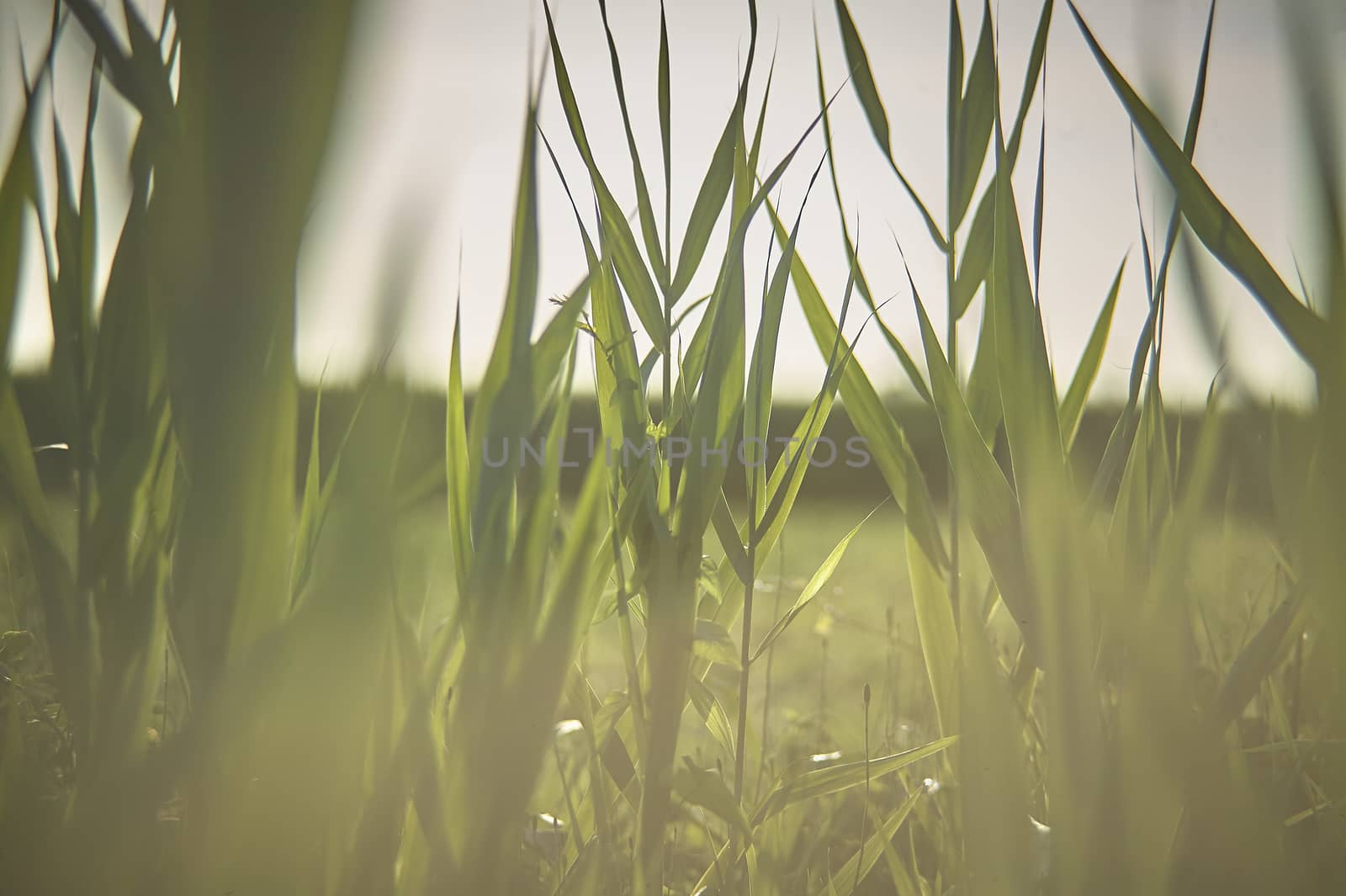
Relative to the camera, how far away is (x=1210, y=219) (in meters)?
0.33

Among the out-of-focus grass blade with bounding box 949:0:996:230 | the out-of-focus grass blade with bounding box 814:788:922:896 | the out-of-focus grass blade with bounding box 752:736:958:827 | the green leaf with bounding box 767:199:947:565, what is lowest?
the out-of-focus grass blade with bounding box 814:788:922:896

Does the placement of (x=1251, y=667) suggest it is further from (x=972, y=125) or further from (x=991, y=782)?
(x=972, y=125)

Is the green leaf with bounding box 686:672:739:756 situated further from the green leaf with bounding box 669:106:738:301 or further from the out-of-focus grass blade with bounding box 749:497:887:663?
the green leaf with bounding box 669:106:738:301

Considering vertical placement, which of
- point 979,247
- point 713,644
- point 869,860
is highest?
point 979,247

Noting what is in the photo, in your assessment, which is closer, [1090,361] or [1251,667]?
[1251,667]

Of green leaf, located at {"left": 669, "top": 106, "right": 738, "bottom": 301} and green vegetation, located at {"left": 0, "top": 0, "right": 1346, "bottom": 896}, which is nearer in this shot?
green vegetation, located at {"left": 0, "top": 0, "right": 1346, "bottom": 896}

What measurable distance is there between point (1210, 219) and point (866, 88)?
17 centimetres

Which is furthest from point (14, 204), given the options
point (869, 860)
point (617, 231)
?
point (869, 860)

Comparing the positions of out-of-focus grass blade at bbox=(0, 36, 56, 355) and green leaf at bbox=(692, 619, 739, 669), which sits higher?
out-of-focus grass blade at bbox=(0, 36, 56, 355)

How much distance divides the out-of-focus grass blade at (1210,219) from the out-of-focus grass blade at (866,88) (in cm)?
9

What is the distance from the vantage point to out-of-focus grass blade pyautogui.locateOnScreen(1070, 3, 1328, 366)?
0.32 metres

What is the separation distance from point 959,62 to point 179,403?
0.38 metres

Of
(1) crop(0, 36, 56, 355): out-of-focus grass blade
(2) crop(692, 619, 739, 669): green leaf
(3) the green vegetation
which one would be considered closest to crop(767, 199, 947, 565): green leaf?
(3) the green vegetation

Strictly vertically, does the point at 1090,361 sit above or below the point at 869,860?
above
